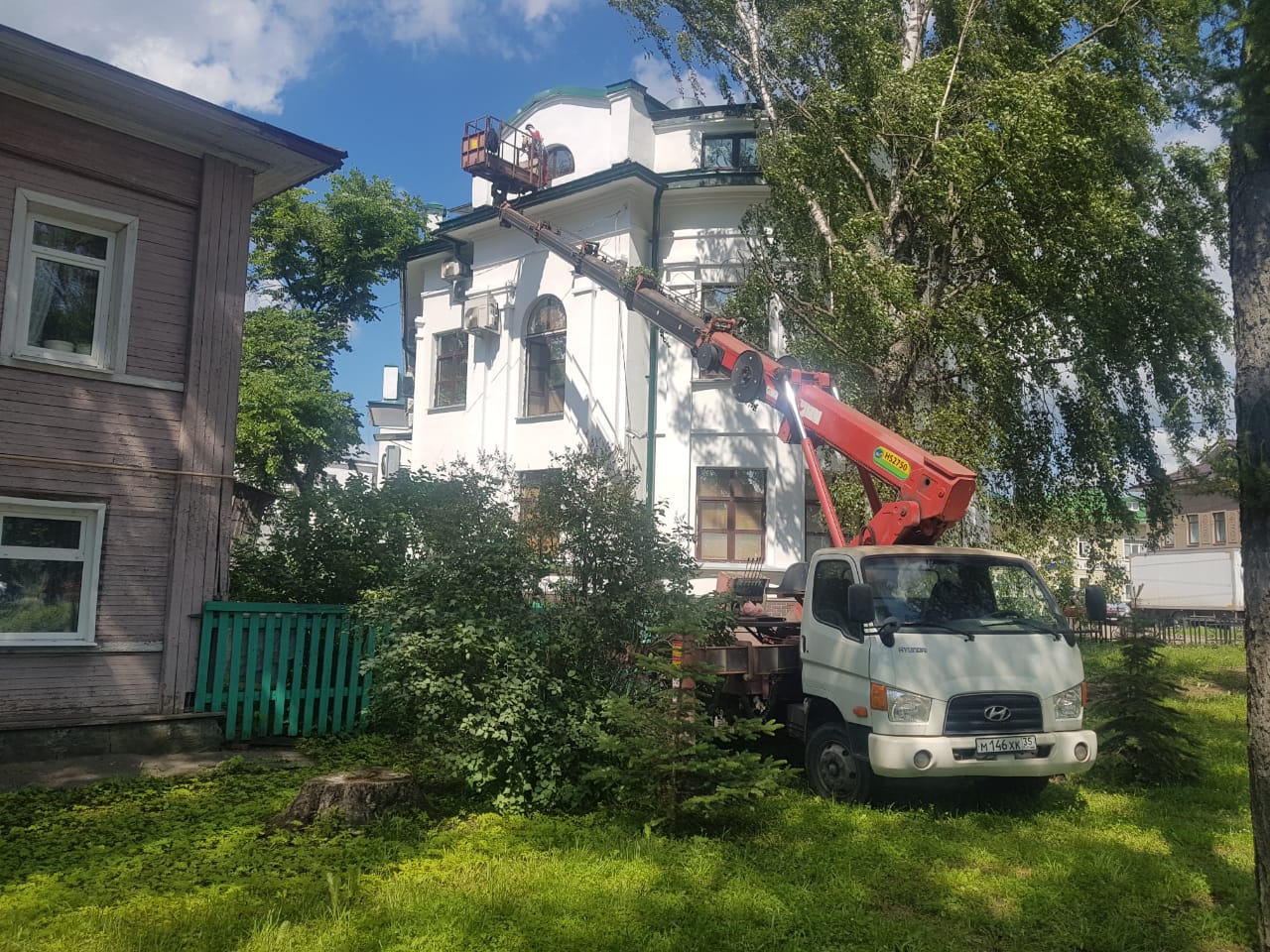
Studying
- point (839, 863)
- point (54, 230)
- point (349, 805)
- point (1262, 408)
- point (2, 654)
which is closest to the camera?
point (1262, 408)

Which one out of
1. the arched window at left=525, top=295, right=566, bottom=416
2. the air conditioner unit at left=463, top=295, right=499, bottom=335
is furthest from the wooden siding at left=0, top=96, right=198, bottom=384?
the air conditioner unit at left=463, top=295, right=499, bottom=335

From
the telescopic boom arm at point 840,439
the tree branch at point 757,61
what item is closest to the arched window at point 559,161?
the tree branch at point 757,61

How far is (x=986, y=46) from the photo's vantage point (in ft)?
45.6

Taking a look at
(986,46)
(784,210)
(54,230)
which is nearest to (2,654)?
(54,230)

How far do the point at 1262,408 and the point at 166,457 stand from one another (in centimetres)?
951

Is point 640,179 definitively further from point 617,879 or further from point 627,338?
point 617,879

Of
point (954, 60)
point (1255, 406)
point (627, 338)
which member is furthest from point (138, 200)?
point (954, 60)

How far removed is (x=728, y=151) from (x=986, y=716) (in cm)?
1619

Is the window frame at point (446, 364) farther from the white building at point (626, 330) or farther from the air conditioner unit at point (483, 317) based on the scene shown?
the air conditioner unit at point (483, 317)

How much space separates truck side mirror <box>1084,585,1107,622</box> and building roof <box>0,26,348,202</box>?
9.33m

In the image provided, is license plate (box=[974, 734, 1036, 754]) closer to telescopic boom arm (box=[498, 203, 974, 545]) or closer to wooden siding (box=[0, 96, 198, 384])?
telescopic boom arm (box=[498, 203, 974, 545])

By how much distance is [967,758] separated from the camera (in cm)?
661

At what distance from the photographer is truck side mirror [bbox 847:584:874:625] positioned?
22.5ft

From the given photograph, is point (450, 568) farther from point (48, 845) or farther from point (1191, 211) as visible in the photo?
point (1191, 211)
